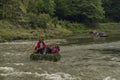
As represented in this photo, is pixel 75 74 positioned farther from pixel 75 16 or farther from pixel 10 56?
pixel 75 16

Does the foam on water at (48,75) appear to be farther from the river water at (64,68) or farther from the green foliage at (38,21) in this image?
the green foliage at (38,21)

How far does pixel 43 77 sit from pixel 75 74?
288 cm

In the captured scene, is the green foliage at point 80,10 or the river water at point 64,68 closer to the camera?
the river water at point 64,68

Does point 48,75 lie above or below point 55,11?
below

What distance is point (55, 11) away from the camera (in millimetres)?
100875

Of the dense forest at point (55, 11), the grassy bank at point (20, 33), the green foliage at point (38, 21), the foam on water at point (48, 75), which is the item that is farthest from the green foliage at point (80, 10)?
the foam on water at point (48, 75)

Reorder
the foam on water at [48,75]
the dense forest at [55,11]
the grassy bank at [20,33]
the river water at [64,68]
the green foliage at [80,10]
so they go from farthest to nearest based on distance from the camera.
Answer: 1. the green foliage at [80,10]
2. the dense forest at [55,11]
3. the grassy bank at [20,33]
4. the river water at [64,68]
5. the foam on water at [48,75]

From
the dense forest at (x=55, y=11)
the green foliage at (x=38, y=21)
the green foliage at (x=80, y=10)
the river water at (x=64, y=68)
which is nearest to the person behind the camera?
the river water at (x=64, y=68)

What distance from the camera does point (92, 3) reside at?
10144 centimetres

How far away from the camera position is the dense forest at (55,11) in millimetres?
73062

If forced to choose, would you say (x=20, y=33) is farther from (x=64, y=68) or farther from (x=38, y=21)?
(x=64, y=68)

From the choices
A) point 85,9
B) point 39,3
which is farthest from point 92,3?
point 39,3

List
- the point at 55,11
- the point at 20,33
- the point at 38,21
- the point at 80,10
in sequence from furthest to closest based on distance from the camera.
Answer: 1. the point at 80,10
2. the point at 55,11
3. the point at 38,21
4. the point at 20,33

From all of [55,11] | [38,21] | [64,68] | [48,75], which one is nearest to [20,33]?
[38,21]
